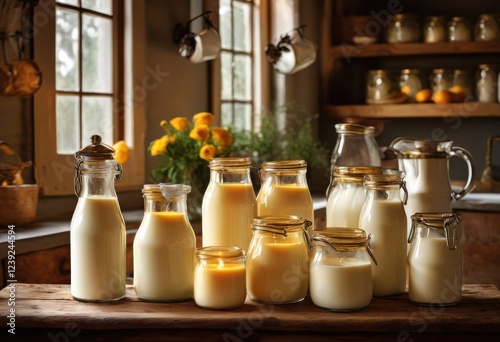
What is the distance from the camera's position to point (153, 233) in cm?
131

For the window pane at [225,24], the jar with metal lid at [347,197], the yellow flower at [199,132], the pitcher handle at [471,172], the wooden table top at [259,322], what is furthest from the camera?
the window pane at [225,24]

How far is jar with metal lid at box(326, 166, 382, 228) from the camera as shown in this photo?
1449mm

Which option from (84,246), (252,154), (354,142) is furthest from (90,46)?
(84,246)

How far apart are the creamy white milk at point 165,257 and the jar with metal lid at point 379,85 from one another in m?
3.00

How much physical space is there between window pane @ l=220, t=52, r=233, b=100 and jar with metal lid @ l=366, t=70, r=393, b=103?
843 mm

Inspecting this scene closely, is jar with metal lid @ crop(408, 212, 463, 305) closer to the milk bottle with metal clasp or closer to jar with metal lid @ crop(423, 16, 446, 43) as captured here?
the milk bottle with metal clasp

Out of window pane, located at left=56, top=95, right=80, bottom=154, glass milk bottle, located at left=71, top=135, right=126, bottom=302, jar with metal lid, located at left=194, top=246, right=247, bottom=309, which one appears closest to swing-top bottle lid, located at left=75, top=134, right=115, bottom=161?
glass milk bottle, located at left=71, top=135, right=126, bottom=302

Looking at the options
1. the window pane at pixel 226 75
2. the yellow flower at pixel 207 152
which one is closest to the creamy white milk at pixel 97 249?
the yellow flower at pixel 207 152

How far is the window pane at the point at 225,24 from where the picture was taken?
3754mm

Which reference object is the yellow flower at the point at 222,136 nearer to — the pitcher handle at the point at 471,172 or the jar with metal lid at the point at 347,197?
the pitcher handle at the point at 471,172

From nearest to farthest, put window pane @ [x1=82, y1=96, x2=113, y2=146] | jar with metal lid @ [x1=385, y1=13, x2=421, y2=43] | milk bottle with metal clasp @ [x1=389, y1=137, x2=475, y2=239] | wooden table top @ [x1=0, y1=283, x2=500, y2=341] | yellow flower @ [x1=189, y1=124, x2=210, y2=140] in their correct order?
wooden table top @ [x1=0, y1=283, x2=500, y2=341]
milk bottle with metal clasp @ [x1=389, y1=137, x2=475, y2=239]
yellow flower @ [x1=189, y1=124, x2=210, y2=140]
window pane @ [x1=82, y1=96, x2=113, y2=146]
jar with metal lid @ [x1=385, y1=13, x2=421, y2=43]

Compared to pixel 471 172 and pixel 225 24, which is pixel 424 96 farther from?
pixel 471 172

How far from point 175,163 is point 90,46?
57 centimetres

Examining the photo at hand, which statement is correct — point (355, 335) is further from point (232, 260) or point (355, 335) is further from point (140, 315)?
point (140, 315)
